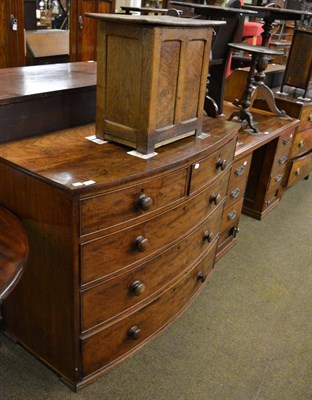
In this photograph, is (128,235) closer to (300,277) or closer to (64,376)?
(64,376)

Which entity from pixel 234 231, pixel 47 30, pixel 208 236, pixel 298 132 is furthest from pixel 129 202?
pixel 47 30

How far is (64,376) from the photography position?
5.57 feet

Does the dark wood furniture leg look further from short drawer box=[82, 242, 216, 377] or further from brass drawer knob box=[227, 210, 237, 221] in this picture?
brass drawer knob box=[227, 210, 237, 221]

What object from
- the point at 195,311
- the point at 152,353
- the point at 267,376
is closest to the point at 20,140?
the point at 152,353

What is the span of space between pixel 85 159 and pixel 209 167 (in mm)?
585

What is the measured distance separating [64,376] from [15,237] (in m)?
0.70

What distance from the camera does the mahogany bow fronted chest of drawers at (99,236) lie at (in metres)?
1.35

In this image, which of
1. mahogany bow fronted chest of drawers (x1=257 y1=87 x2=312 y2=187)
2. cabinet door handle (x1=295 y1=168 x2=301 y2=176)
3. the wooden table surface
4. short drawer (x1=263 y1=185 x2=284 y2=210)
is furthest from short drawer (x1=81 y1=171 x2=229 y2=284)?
cabinet door handle (x1=295 y1=168 x2=301 y2=176)

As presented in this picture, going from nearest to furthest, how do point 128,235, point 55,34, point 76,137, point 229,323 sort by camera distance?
point 128,235 < point 76,137 < point 229,323 < point 55,34

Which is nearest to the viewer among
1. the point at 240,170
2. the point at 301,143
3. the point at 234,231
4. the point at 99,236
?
the point at 99,236

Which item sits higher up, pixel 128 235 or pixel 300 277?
pixel 128 235

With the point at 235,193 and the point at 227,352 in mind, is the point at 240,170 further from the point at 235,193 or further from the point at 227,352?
the point at 227,352

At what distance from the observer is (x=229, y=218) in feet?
8.50

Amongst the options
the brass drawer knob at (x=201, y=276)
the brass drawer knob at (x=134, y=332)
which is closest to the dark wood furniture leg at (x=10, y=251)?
the brass drawer knob at (x=134, y=332)
